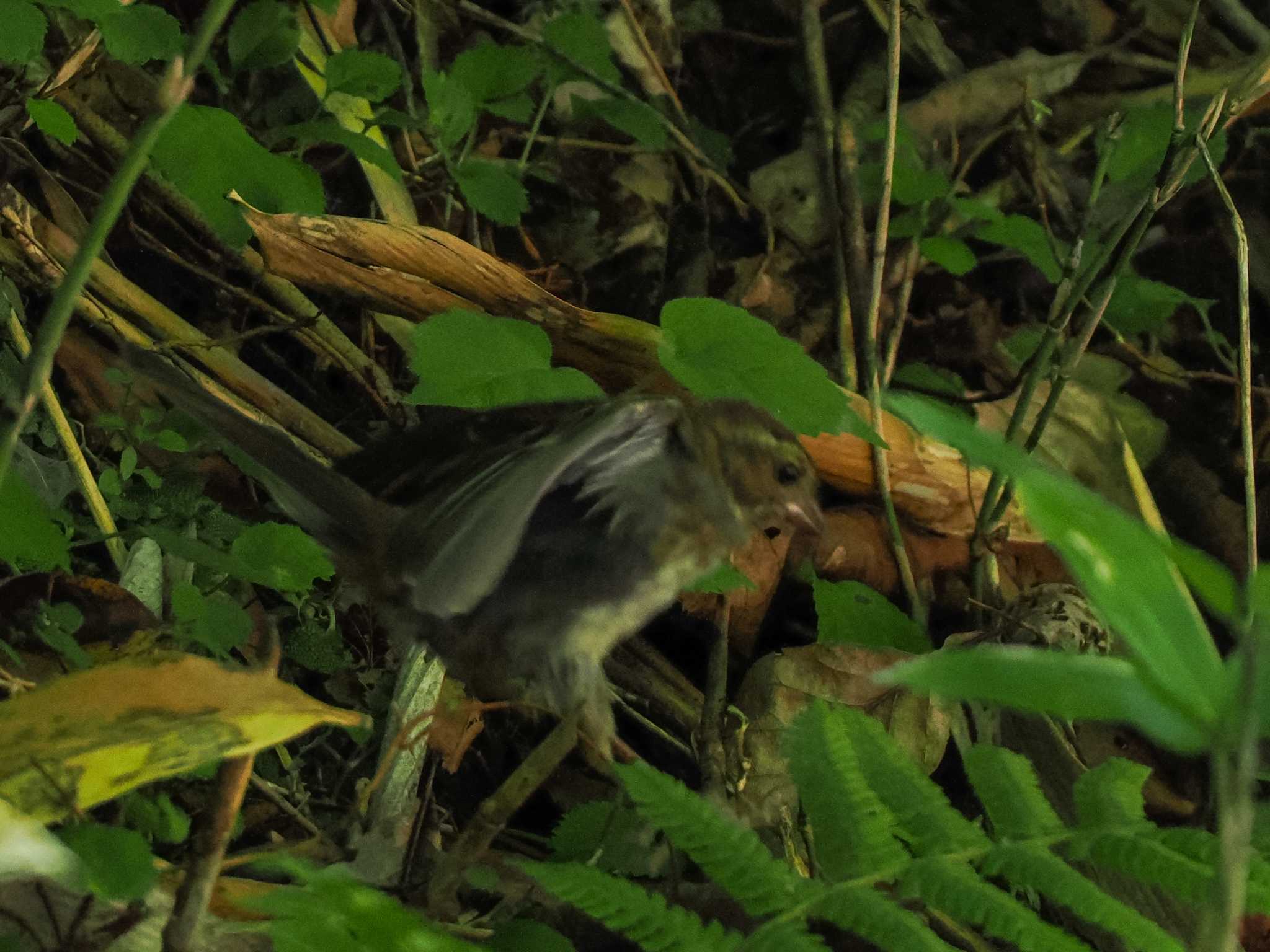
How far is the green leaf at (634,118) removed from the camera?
2.72 meters

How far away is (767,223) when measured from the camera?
2.91 m

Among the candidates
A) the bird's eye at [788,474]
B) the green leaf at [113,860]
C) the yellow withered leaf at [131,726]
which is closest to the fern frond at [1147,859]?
the bird's eye at [788,474]

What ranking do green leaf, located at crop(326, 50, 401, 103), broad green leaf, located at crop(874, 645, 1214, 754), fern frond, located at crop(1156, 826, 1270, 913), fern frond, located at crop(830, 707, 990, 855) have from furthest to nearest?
1. green leaf, located at crop(326, 50, 401, 103)
2. fern frond, located at crop(830, 707, 990, 855)
3. fern frond, located at crop(1156, 826, 1270, 913)
4. broad green leaf, located at crop(874, 645, 1214, 754)

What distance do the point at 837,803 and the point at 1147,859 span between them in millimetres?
332

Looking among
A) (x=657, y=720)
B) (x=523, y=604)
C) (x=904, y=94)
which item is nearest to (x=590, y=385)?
(x=523, y=604)

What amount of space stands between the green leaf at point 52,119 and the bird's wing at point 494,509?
1054 millimetres

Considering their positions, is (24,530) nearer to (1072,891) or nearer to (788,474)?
(788,474)

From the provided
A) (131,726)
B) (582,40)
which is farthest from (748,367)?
(582,40)

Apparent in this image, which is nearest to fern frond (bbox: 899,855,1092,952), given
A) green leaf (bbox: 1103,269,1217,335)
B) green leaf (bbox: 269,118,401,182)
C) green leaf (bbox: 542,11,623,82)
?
green leaf (bbox: 269,118,401,182)

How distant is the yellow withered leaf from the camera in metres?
1.15

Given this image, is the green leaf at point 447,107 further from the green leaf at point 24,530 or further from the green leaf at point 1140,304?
the green leaf at point 1140,304

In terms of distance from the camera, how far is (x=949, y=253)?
2684 mm

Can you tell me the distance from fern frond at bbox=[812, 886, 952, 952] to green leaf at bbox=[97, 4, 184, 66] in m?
1.60

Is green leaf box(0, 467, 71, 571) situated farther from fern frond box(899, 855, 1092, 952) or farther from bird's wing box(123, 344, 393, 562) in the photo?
fern frond box(899, 855, 1092, 952)
